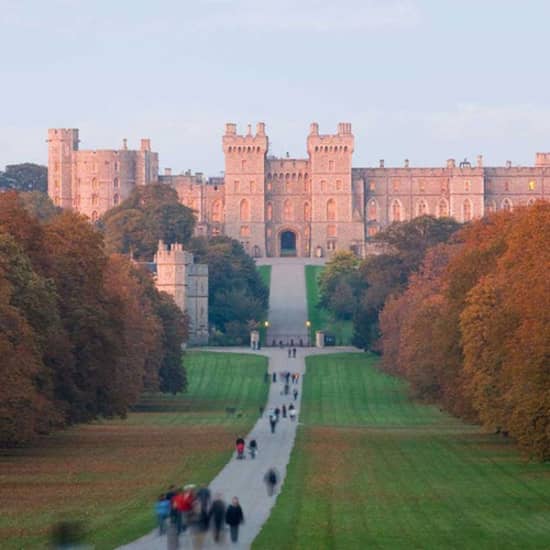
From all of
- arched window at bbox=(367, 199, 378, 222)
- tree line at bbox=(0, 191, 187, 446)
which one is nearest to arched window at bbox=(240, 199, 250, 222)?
arched window at bbox=(367, 199, 378, 222)

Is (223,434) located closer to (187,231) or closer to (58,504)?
(58,504)

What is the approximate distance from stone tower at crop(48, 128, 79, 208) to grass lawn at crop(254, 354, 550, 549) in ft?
331

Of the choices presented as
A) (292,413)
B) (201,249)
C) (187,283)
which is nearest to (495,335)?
(292,413)

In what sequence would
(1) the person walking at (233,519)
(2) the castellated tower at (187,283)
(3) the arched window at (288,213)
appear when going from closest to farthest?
(1) the person walking at (233,519), (2) the castellated tower at (187,283), (3) the arched window at (288,213)

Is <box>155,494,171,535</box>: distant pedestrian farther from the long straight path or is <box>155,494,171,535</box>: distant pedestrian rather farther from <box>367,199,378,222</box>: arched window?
<box>367,199,378,222</box>: arched window

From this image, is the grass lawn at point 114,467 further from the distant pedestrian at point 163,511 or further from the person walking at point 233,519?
the person walking at point 233,519

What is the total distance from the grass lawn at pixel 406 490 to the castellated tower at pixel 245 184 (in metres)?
91.9

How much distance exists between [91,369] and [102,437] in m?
2.19

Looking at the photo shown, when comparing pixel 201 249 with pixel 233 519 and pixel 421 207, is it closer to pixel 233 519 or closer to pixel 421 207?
pixel 421 207

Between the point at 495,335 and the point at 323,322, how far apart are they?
6764 centimetres

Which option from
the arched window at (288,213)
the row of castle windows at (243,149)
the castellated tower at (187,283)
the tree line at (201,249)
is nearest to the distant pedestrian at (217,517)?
the castellated tower at (187,283)

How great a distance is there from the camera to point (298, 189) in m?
154

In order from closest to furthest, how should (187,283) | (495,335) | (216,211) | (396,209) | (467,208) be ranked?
(495,335) < (187,283) < (467,208) < (396,209) < (216,211)

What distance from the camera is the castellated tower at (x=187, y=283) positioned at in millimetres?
100812
